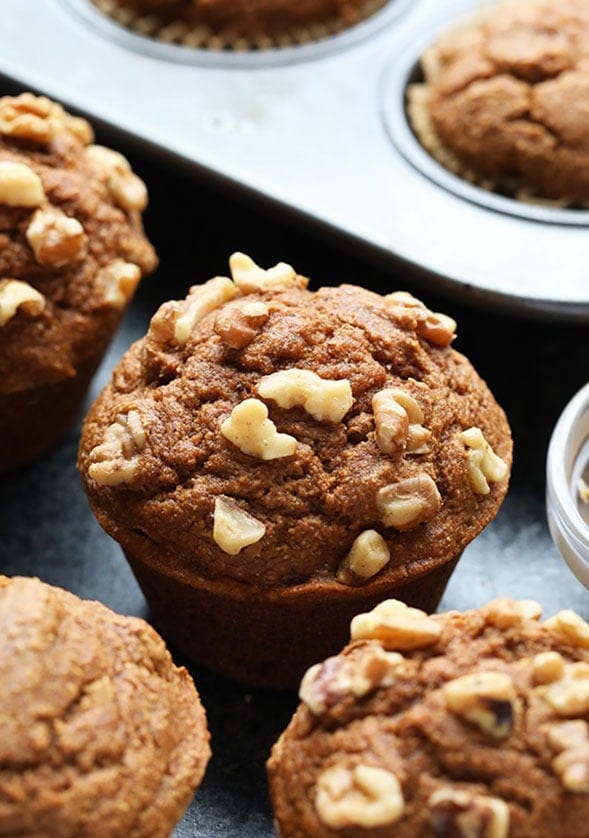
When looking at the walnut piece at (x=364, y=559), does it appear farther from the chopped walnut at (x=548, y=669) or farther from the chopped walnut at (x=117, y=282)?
the chopped walnut at (x=117, y=282)

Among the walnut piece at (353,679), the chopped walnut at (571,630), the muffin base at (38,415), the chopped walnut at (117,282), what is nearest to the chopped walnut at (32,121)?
the chopped walnut at (117,282)

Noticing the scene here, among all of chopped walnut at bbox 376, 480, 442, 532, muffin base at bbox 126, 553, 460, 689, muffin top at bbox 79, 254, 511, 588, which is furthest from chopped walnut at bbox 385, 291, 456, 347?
muffin base at bbox 126, 553, 460, 689

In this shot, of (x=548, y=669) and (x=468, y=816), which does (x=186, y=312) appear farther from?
(x=468, y=816)

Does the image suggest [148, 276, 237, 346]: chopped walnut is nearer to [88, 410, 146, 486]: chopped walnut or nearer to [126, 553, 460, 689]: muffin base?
[88, 410, 146, 486]: chopped walnut

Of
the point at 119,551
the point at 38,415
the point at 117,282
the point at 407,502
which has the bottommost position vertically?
the point at 119,551

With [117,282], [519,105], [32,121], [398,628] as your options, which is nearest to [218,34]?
[519,105]

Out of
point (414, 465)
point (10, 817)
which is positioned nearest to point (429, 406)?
point (414, 465)
